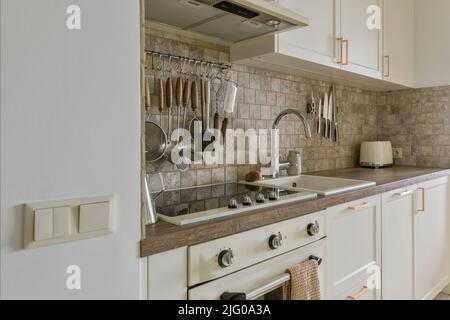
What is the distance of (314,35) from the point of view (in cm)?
155

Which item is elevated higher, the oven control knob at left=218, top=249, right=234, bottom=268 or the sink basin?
the sink basin

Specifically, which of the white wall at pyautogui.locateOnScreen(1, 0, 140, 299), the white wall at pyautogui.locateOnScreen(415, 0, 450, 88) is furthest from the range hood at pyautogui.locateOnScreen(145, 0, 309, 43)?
the white wall at pyautogui.locateOnScreen(415, 0, 450, 88)

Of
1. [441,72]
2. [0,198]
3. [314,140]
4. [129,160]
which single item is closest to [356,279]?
[314,140]

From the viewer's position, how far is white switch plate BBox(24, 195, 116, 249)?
60 cm

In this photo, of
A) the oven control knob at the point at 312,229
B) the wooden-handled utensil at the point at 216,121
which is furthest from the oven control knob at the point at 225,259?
the wooden-handled utensil at the point at 216,121

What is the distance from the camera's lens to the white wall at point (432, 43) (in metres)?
2.26

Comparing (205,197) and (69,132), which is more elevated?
(69,132)

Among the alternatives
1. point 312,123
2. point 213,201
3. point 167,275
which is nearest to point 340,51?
point 312,123

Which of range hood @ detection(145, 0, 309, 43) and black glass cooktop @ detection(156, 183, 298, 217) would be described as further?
range hood @ detection(145, 0, 309, 43)

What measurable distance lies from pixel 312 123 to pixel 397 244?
0.86 m

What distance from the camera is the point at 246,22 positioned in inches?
52.1

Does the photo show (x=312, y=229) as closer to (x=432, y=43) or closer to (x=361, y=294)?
(x=361, y=294)

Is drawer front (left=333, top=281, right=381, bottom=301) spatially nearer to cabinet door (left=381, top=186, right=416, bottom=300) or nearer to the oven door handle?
cabinet door (left=381, top=186, right=416, bottom=300)

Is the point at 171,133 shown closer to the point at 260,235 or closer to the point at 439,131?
the point at 260,235
